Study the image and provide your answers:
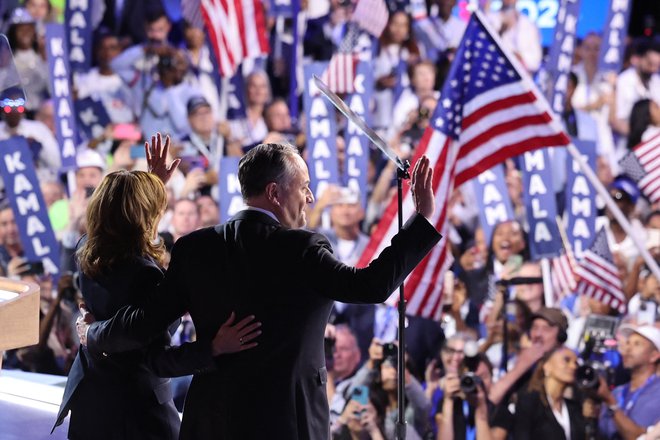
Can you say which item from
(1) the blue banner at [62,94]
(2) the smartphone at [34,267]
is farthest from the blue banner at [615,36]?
(2) the smartphone at [34,267]

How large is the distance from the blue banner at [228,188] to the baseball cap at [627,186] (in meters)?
2.38

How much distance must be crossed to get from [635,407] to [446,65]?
2153mm

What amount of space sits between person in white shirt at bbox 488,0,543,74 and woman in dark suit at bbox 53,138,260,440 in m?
3.35

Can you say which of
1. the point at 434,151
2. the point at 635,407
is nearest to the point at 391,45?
the point at 434,151

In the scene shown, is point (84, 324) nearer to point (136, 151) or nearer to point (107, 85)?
point (136, 151)

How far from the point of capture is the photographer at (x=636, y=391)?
Answer: 4.60 meters

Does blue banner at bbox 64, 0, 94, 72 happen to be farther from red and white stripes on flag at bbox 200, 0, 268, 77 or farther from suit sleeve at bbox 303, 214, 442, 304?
suit sleeve at bbox 303, 214, 442, 304

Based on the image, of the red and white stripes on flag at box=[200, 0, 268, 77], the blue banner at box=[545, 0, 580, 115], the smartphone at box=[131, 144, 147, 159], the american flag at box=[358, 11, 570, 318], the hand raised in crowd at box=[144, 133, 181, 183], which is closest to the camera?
the hand raised in crowd at box=[144, 133, 181, 183]

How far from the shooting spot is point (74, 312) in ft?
21.0

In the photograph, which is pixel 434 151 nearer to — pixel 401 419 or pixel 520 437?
pixel 520 437

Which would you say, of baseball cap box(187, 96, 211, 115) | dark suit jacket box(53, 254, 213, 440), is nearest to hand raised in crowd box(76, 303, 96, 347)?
dark suit jacket box(53, 254, 213, 440)

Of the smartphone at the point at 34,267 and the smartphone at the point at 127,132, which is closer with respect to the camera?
the smartphone at the point at 127,132

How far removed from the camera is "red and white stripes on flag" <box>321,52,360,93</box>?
17.9 ft

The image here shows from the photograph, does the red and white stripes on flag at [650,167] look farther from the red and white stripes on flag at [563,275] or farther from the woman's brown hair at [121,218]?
the woman's brown hair at [121,218]
